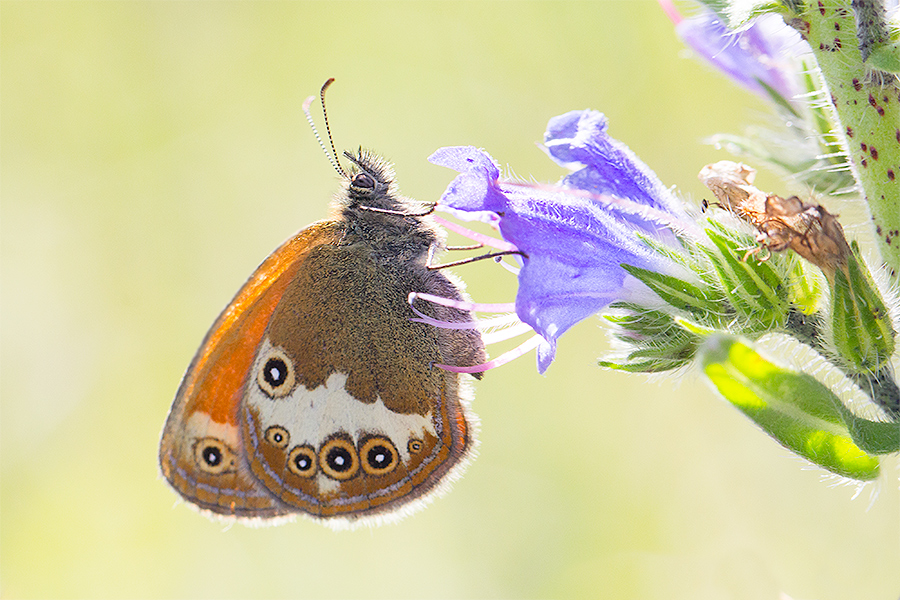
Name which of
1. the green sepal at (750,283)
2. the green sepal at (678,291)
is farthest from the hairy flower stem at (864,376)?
the green sepal at (678,291)

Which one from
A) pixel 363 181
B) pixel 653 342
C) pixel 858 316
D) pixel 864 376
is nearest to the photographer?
pixel 858 316

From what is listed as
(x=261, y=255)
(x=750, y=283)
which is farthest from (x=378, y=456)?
(x=261, y=255)

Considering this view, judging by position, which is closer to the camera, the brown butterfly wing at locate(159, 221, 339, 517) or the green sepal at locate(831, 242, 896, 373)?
the green sepal at locate(831, 242, 896, 373)

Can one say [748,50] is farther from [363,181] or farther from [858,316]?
[363,181]

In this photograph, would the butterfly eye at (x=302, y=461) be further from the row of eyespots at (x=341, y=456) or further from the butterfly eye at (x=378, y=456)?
the butterfly eye at (x=378, y=456)

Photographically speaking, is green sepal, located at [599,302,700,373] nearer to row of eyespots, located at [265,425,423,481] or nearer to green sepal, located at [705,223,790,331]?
green sepal, located at [705,223,790,331]

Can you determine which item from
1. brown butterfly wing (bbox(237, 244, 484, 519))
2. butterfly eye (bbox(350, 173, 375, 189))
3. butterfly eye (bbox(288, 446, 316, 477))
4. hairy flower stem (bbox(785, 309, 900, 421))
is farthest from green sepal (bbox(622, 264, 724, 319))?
butterfly eye (bbox(288, 446, 316, 477))

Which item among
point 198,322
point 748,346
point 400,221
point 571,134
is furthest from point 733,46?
point 198,322

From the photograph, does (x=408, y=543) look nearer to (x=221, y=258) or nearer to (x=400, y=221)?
(x=221, y=258)
